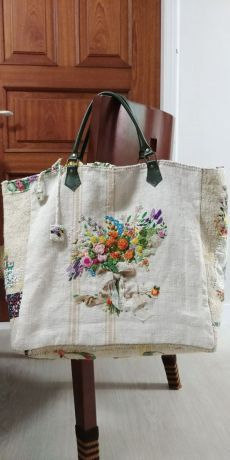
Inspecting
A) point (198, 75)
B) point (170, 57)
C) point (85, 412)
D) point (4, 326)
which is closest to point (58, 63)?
point (170, 57)

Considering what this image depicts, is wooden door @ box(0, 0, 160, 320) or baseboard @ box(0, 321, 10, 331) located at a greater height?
wooden door @ box(0, 0, 160, 320)

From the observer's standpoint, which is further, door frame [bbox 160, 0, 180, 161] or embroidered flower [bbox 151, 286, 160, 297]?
door frame [bbox 160, 0, 180, 161]

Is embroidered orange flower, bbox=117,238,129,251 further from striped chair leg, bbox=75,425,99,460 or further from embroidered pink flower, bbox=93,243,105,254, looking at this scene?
striped chair leg, bbox=75,425,99,460

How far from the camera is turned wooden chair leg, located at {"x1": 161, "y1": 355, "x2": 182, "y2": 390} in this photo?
3.55ft

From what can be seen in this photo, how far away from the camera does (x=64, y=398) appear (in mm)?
1043

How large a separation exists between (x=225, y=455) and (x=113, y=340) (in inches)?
15.5

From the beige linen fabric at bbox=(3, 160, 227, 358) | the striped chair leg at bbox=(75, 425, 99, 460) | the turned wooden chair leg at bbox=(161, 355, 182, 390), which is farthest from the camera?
the turned wooden chair leg at bbox=(161, 355, 182, 390)

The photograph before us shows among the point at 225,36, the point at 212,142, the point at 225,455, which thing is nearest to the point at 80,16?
the point at 225,36

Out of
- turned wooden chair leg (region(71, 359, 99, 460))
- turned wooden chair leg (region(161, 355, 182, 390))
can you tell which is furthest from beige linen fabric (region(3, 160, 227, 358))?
turned wooden chair leg (region(161, 355, 182, 390))

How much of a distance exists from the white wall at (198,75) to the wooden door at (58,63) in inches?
4.0

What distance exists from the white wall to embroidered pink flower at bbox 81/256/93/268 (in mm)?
1185

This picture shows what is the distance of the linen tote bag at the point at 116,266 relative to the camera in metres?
0.61

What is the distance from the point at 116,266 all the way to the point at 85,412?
0.93 feet

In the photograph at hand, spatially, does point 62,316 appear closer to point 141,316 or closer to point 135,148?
point 141,316
